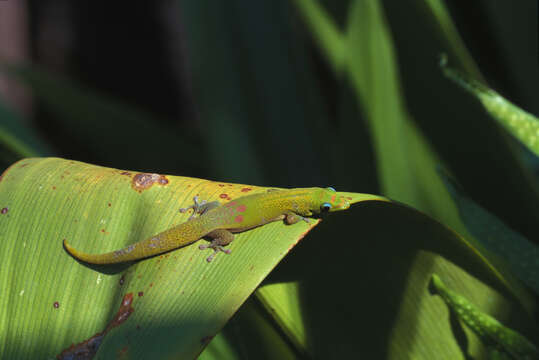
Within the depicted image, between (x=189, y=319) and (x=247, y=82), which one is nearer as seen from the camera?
(x=189, y=319)

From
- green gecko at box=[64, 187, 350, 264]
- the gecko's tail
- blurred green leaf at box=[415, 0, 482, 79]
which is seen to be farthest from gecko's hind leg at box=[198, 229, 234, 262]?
blurred green leaf at box=[415, 0, 482, 79]

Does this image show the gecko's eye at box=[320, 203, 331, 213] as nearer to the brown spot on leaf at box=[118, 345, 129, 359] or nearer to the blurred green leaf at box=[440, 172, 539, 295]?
the blurred green leaf at box=[440, 172, 539, 295]

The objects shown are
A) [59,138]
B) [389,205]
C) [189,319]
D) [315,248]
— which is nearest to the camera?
[189,319]

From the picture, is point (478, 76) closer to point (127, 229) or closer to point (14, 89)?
point (127, 229)

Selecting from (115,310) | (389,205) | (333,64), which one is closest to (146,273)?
(115,310)

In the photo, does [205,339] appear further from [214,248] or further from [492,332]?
[492,332]

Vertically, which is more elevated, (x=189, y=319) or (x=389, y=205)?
(x=389, y=205)

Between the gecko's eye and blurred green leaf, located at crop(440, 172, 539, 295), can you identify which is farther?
the gecko's eye
